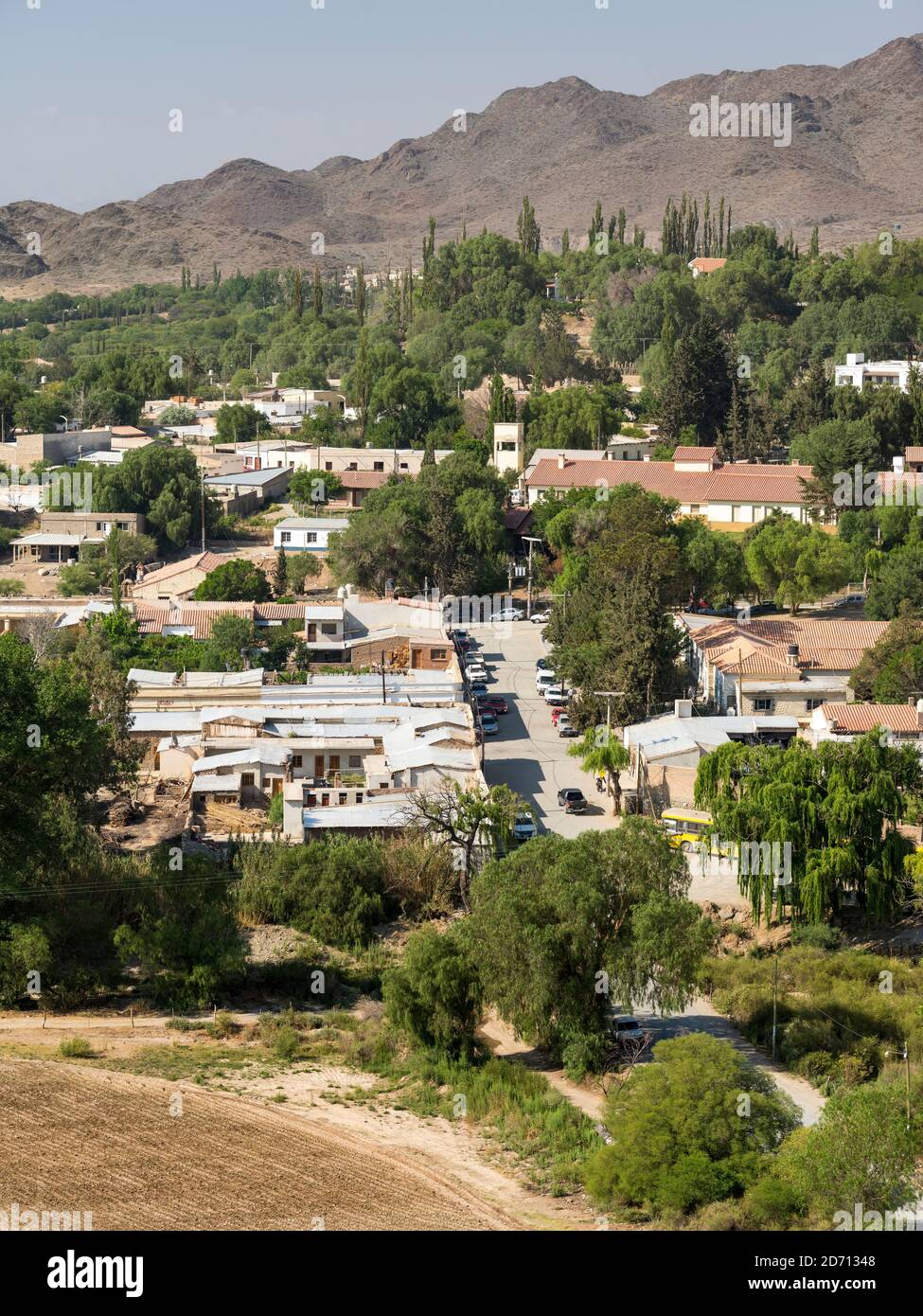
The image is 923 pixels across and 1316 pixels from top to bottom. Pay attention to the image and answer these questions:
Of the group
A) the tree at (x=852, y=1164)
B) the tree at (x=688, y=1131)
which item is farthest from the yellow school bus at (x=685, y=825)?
the tree at (x=852, y=1164)

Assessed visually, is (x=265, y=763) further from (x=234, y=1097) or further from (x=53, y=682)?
(x=234, y=1097)

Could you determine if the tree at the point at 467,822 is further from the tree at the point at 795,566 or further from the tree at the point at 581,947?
the tree at the point at 795,566

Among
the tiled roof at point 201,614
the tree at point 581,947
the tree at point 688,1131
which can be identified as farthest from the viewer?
the tiled roof at point 201,614

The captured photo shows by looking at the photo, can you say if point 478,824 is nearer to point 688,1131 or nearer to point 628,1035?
point 628,1035

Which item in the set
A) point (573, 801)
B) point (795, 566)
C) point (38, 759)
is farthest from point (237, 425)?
point (38, 759)

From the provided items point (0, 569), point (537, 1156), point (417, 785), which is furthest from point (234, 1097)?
point (0, 569)

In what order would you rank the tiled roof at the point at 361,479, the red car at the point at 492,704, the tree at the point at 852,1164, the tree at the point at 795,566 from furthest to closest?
the tiled roof at the point at 361,479 < the tree at the point at 795,566 < the red car at the point at 492,704 < the tree at the point at 852,1164

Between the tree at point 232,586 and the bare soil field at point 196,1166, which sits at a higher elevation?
the tree at point 232,586
